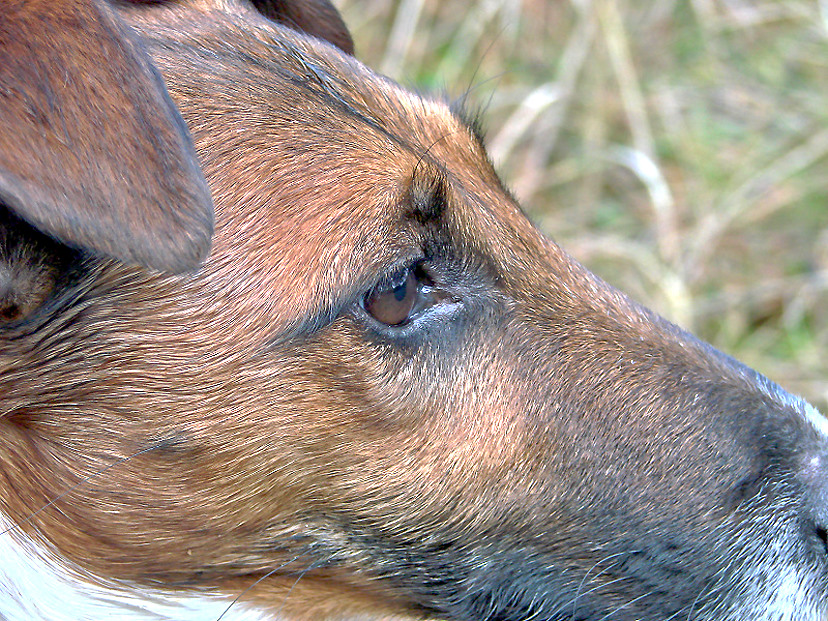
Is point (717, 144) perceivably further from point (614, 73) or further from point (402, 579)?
point (402, 579)

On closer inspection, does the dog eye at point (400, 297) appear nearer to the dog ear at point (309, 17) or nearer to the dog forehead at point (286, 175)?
the dog forehead at point (286, 175)

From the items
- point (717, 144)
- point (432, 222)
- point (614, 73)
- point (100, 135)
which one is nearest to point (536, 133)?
point (614, 73)

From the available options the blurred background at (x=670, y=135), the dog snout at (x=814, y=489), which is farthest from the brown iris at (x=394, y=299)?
the blurred background at (x=670, y=135)

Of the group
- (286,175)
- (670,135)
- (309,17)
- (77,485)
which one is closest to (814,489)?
(286,175)

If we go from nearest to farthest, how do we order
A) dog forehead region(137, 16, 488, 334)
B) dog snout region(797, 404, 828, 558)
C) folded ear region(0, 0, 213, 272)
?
folded ear region(0, 0, 213, 272)
dog forehead region(137, 16, 488, 334)
dog snout region(797, 404, 828, 558)

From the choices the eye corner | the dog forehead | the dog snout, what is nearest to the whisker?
the dog forehead

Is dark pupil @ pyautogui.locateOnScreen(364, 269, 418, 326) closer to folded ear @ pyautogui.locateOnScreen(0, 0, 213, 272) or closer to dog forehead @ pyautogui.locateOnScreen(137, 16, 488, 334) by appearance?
dog forehead @ pyautogui.locateOnScreen(137, 16, 488, 334)
